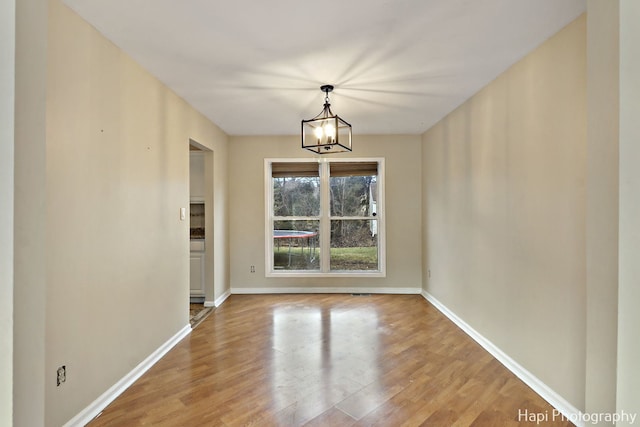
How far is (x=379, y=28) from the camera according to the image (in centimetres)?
200

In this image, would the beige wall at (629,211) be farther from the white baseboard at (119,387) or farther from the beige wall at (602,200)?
the white baseboard at (119,387)

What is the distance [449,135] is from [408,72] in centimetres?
145

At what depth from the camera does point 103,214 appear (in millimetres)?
2070

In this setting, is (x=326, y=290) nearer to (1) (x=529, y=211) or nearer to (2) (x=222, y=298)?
(2) (x=222, y=298)

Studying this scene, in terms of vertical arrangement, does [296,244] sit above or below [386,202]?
below

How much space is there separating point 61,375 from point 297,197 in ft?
12.1

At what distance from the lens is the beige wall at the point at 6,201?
0.70 metres

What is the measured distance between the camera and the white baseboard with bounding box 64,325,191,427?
1.86 m

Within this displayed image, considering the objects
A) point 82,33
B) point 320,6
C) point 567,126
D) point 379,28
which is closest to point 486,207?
point 567,126

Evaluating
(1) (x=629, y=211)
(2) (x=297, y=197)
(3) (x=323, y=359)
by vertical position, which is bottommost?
(3) (x=323, y=359)

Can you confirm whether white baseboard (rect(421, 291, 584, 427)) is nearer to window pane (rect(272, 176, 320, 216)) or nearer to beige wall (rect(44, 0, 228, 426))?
window pane (rect(272, 176, 320, 216))

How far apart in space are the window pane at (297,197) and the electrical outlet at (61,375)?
137 inches

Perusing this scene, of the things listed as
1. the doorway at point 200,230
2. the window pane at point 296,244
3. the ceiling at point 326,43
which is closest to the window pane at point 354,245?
the window pane at point 296,244

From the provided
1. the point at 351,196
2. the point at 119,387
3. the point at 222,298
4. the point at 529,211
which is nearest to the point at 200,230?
the point at 222,298
